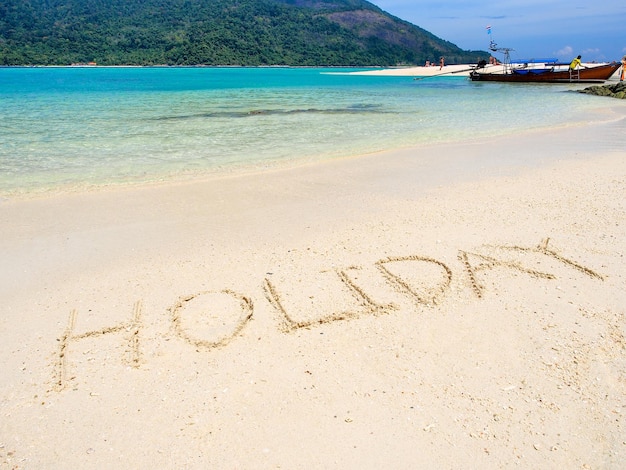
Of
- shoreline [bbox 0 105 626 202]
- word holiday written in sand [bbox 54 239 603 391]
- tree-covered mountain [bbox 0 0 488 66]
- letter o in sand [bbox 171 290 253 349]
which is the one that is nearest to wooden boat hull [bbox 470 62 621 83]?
shoreline [bbox 0 105 626 202]

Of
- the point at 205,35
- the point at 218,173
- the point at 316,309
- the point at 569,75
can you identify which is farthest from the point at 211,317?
the point at 205,35

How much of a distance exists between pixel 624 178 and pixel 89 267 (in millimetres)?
8521

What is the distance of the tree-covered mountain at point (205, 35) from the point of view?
12519 cm

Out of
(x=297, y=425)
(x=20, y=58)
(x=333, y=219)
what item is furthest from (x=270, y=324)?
(x=20, y=58)

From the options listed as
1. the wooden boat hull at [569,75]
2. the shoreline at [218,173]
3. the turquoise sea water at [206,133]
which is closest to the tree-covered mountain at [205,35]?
the wooden boat hull at [569,75]

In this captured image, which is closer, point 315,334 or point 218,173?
point 315,334

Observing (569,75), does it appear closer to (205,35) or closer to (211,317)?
(211,317)

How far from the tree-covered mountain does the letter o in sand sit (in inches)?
5288

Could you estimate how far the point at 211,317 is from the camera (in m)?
3.85

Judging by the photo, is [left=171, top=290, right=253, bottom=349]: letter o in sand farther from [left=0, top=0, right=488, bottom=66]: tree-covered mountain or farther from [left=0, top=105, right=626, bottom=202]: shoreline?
[left=0, top=0, right=488, bottom=66]: tree-covered mountain

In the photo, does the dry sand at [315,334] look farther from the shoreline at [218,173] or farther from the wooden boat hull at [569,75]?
the wooden boat hull at [569,75]

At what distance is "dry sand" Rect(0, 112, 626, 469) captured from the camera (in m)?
2.64

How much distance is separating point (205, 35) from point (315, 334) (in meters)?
154

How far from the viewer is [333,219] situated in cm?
607
